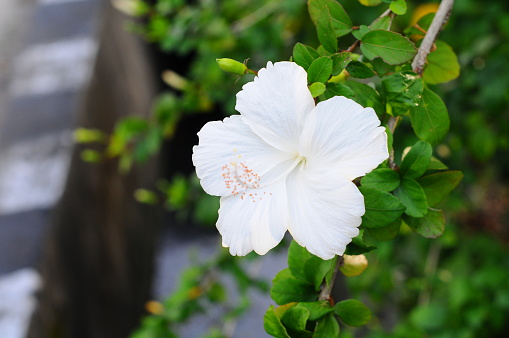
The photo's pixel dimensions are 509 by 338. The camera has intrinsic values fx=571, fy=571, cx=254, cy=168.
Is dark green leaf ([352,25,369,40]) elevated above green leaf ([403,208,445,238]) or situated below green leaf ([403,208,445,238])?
above

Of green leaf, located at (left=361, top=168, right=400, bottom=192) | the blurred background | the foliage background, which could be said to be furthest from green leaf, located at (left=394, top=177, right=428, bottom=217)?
the foliage background

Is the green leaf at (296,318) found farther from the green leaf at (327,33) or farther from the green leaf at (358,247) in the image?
the green leaf at (327,33)

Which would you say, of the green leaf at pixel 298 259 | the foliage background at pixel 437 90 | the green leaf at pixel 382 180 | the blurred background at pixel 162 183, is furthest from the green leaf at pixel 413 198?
the foliage background at pixel 437 90

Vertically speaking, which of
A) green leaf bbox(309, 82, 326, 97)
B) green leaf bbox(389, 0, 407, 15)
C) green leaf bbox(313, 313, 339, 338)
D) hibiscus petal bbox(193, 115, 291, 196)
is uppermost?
green leaf bbox(389, 0, 407, 15)

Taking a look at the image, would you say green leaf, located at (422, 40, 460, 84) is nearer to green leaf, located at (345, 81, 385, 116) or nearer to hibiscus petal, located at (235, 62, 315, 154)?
green leaf, located at (345, 81, 385, 116)

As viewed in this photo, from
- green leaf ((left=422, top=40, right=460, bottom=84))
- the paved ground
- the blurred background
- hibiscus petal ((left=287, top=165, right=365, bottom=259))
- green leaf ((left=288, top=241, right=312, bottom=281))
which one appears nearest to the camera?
hibiscus petal ((left=287, top=165, right=365, bottom=259))

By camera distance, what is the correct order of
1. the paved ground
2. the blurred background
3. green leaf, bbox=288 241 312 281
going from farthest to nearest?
the blurred background
the paved ground
green leaf, bbox=288 241 312 281
